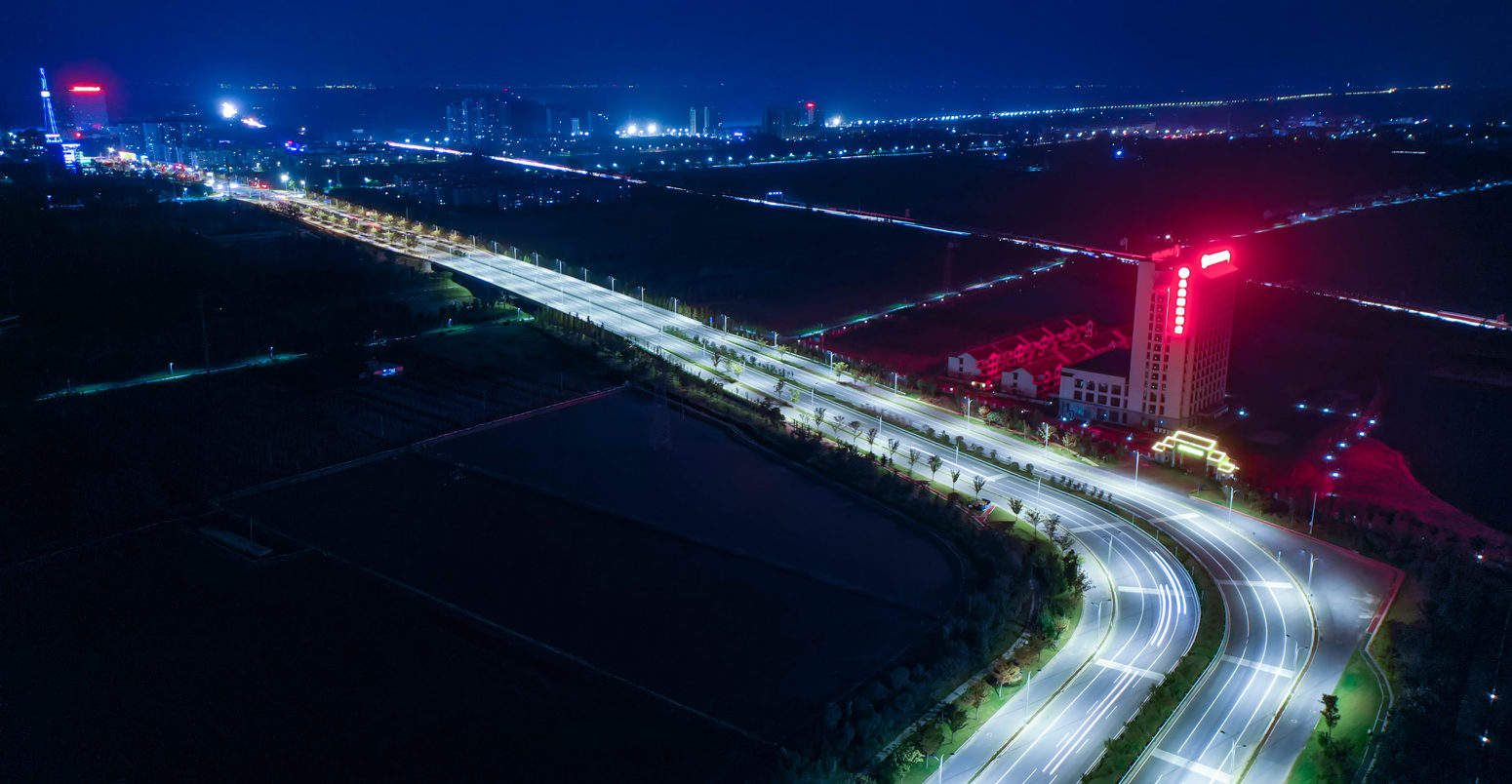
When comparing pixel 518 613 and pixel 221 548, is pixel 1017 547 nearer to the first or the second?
pixel 518 613

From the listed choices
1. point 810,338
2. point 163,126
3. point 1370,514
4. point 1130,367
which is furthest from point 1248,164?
point 163,126

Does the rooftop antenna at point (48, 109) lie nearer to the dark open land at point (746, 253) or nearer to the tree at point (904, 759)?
the dark open land at point (746, 253)

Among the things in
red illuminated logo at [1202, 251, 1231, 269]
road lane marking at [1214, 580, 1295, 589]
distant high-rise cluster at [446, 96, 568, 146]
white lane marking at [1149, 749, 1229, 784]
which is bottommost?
white lane marking at [1149, 749, 1229, 784]

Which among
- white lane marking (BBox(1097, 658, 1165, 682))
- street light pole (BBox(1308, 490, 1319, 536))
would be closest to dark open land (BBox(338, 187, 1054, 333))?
street light pole (BBox(1308, 490, 1319, 536))

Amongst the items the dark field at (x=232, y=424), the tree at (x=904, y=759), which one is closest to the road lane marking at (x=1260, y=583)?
the tree at (x=904, y=759)

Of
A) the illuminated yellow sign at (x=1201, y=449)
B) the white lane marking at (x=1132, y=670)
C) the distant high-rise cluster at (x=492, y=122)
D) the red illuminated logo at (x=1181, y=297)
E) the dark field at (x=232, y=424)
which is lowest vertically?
the white lane marking at (x=1132, y=670)

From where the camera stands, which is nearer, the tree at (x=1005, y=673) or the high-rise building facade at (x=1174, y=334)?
the tree at (x=1005, y=673)

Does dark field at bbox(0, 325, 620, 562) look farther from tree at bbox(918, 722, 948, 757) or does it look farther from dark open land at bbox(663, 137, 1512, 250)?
dark open land at bbox(663, 137, 1512, 250)

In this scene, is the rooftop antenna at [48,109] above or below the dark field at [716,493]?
above
